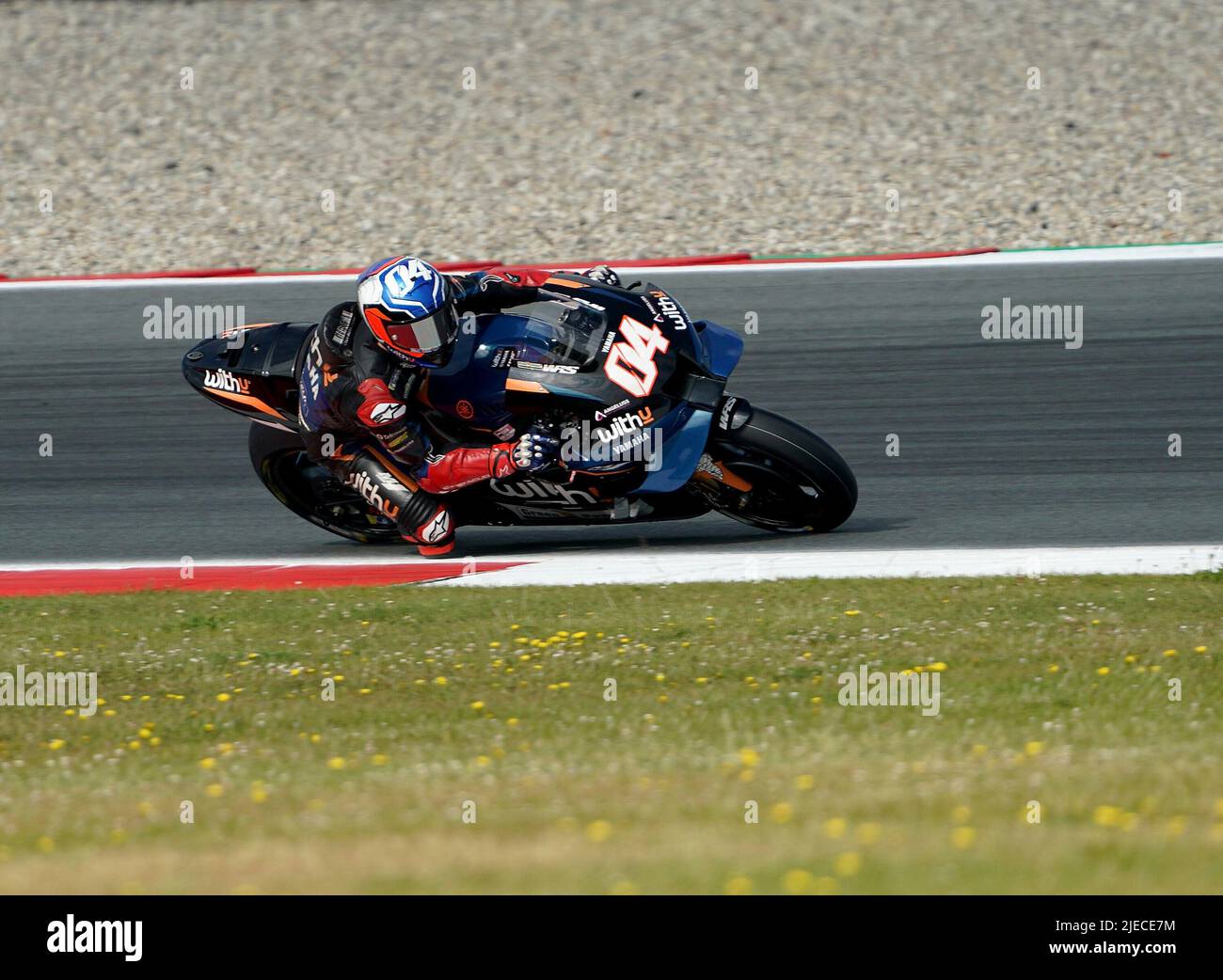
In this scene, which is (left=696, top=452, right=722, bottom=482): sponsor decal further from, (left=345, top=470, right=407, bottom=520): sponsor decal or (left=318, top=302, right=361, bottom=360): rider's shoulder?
(left=318, top=302, right=361, bottom=360): rider's shoulder

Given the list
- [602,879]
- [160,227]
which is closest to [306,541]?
[602,879]

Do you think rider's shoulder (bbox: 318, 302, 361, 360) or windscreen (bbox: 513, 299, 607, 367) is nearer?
windscreen (bbox: 513, 299, 607, 367)

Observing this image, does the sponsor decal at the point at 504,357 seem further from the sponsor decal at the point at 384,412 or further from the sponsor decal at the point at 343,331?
the sponsor decal at the point at 343,331

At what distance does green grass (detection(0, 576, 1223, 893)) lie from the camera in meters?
4.50

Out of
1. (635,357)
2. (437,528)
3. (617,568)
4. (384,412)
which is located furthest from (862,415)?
(384,412)

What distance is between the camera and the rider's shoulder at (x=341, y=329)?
8.84m

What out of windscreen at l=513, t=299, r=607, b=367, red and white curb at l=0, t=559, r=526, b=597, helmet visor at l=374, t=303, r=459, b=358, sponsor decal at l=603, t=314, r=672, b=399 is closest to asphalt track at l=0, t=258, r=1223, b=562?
red and white curb at l=0, t=559, r=526, b=597

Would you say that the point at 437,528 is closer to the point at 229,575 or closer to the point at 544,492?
the point at 544,492

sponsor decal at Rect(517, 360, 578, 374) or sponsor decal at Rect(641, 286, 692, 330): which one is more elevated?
sponsor decal at Rect(641, 286, 692, 330)

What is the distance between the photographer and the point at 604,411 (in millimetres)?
8594

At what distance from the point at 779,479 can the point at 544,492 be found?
1.26 meters

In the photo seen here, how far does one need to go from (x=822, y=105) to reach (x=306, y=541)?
10.5 metres

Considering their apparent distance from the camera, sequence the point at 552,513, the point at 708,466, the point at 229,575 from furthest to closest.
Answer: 1. the point at 229,575
2. the point at 552,513
3. the point at 708,466

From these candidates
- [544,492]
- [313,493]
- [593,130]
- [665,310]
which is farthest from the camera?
[593,130]
